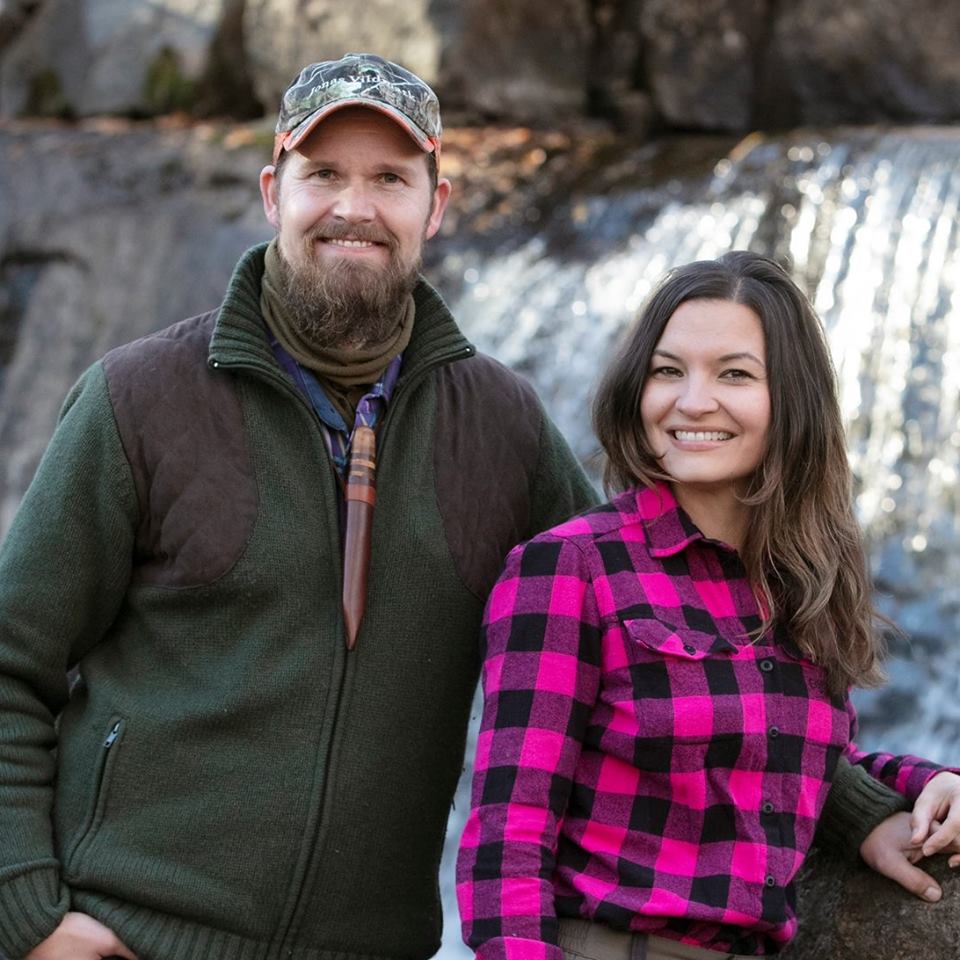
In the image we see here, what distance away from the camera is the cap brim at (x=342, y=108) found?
7.65 ft

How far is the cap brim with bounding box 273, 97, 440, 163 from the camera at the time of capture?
233cm

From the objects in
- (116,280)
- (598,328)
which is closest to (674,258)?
(598,328)

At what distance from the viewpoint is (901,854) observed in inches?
86.6

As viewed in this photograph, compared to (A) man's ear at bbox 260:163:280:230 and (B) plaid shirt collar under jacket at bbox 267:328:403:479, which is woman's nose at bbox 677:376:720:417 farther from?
(A) man's ear at bbox 260:163:280:230

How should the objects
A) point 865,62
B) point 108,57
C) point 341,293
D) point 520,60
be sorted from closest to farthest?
point 341,293
point 865,62
point 520,60
point 108,57

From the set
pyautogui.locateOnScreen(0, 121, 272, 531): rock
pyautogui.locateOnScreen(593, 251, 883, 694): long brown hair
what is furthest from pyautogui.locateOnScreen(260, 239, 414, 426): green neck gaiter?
pyautogui.locateOnScreen(0, 121, 272, 531): rock

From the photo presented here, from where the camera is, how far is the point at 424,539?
7.68 feet

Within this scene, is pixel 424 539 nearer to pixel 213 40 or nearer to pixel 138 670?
pixel 138 670

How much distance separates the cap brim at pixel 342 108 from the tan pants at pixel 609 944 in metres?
1.20

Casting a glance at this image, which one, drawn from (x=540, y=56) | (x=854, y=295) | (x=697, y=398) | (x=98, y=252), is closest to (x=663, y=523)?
(x=697, y=398)

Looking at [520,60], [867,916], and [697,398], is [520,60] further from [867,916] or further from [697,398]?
[867,916]

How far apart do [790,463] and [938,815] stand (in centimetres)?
54

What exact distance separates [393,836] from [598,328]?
14.9 feet

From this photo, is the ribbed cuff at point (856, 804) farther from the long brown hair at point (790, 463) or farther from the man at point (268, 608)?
the long brown hair at point (790, 463)
